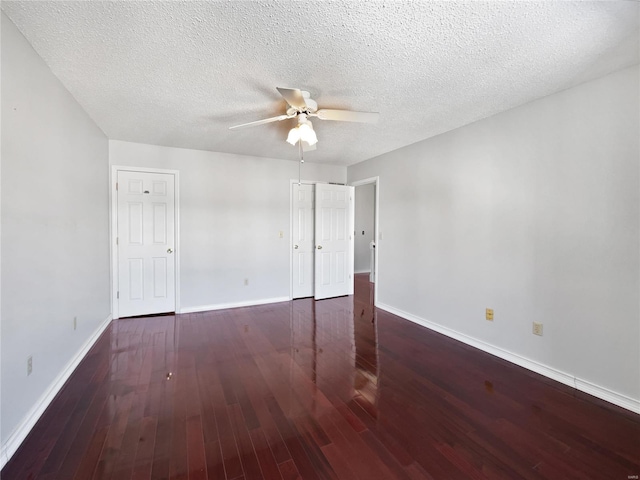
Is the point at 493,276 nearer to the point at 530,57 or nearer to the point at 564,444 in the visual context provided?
the point at 564,444

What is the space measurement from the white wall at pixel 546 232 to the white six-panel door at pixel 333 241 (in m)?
1.63

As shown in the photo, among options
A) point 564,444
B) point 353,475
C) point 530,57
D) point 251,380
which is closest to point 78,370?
point 251,380

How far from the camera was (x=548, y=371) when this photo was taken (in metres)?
2.37

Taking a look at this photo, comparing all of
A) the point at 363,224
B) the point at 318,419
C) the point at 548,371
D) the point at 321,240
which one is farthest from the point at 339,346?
the point at 363,224

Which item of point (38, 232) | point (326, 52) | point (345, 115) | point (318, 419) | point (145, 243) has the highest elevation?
point (326, 52)

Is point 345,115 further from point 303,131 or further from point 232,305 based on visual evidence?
point 232,305

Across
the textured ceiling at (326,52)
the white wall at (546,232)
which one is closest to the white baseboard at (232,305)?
the white wall at (546,232)

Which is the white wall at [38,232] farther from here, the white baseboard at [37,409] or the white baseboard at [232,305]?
the white baseboard at [232,305]

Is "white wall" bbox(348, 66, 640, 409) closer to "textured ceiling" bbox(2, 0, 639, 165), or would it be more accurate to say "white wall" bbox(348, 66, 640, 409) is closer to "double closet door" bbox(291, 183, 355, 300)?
"textured ceiling" bbox(2, 0, 639, 165)

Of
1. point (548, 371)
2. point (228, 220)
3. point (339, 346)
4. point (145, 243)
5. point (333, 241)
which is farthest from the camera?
point (333, 241)

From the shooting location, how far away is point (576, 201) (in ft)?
7.23

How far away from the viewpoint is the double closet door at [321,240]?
15.7 ft

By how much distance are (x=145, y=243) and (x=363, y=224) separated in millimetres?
5047

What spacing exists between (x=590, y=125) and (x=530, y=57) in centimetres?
80
